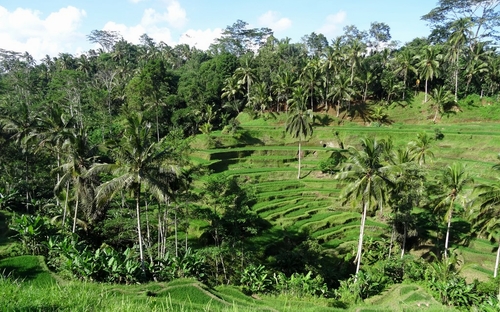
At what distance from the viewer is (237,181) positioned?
25141 millimetres

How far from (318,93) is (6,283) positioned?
50992 mm

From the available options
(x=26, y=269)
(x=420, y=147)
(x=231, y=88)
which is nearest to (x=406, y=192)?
(x=420, y=147)

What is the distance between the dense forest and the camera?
1858 cm

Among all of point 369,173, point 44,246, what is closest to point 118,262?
point 44,246

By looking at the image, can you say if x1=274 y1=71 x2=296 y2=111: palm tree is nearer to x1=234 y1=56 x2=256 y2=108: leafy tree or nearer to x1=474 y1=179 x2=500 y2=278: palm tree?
x1=234 y1=56 x2=256 y2=108: leafy tree

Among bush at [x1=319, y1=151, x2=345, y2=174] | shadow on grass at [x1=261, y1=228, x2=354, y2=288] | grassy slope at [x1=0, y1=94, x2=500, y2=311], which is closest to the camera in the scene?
grassy slope at [x1=0, y1=94, x2=500, y2=311]

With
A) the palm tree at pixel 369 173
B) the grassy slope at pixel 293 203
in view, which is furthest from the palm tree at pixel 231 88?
the palm tree at pixel 369 173

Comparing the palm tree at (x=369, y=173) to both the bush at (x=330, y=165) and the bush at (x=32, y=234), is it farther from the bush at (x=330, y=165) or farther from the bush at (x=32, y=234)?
the bush at (x=32, y=234)

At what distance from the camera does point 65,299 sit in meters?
5.66

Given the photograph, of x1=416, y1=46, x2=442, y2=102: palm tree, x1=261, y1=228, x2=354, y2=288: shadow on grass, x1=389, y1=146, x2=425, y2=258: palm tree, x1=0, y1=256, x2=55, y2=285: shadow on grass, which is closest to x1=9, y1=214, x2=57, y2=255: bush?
x1=0, y1=256, x2=55, y2=285: shadow on grass

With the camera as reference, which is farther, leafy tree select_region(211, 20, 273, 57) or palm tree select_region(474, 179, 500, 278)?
leafy tree select_region(211, 20, 273, 57)

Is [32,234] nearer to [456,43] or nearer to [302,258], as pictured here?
[302,258]

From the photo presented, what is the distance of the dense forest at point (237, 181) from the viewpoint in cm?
1858

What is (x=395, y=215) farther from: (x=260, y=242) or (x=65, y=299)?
(x=65, y=299)
